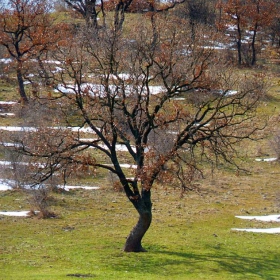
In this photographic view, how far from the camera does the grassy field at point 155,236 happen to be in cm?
1789

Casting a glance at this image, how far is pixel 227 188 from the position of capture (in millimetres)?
33719

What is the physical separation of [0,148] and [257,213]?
45.9 feet

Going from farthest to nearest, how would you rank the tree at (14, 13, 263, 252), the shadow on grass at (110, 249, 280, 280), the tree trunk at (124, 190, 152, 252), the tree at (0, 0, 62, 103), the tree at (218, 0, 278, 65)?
the tree at (218, 0, 278, 65) < the tree at (0, 0, 62, 103) < the tree trunk at (124, 190, 152, 252) < the tree at (14, 13, 263, 252) < the shadow on grass at (110, 249, 280, 280)

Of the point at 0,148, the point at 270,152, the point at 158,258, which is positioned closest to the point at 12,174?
the point at 0,148

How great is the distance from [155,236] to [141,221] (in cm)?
406

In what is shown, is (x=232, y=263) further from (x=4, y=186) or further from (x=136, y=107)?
(x=4, y=186)

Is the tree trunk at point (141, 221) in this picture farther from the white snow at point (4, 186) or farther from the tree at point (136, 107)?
the white snow at point (4, 186)

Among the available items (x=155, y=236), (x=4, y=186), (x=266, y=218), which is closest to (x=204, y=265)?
(x=155, y=236)

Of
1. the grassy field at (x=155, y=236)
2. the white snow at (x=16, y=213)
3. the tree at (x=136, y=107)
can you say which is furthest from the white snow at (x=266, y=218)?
the white snow at (x=16, y=213)

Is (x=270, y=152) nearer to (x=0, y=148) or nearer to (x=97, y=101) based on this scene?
(x=0, y=148)

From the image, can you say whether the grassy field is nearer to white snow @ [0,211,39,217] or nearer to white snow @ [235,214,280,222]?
white snow @ [0,211,39,217]

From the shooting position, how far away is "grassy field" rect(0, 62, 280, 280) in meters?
17.9

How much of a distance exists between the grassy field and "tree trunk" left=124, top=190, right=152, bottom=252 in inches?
15.9

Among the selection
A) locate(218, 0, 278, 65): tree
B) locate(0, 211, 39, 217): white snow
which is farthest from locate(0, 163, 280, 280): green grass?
locate(218, 0, 278, 65): tree
